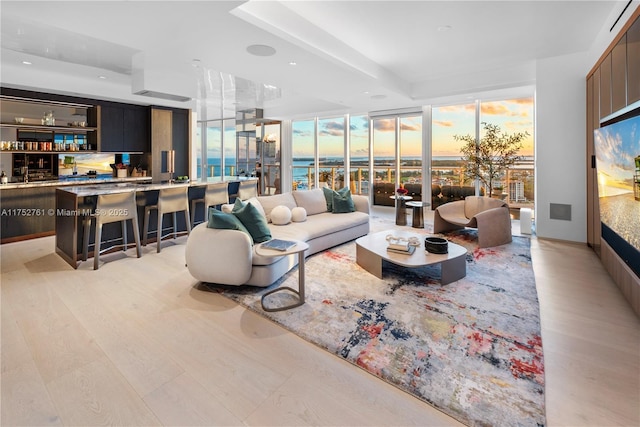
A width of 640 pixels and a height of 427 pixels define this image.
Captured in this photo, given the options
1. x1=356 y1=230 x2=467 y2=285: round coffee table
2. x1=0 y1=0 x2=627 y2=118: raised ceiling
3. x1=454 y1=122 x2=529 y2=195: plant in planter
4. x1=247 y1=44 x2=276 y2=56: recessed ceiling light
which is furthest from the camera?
x1=454 y1=122 x2=529 y2=195: plant in planter

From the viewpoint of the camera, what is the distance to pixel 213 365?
6.87 ft

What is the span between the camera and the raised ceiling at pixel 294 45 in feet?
10.5

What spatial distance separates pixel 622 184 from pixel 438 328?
1801 millimetres

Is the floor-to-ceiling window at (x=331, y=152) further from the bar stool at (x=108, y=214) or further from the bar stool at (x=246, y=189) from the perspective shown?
the bar stool at (x=108, y=214)

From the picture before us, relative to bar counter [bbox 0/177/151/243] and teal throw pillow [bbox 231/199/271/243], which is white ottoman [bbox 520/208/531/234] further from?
bar counter [bbox 0/177/151/243]

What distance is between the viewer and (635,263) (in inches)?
104

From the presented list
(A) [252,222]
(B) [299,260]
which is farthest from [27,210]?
(B) [299,260]

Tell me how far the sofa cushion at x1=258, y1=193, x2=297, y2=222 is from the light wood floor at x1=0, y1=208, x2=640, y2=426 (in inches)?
66.2

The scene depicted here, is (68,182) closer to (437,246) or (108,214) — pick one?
(108,214)

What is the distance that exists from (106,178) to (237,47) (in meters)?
5.15

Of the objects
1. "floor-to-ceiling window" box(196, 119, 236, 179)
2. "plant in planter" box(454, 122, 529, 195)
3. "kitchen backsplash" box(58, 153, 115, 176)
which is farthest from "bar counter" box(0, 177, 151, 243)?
"plant in planter" box(454, 122, 529, 195)

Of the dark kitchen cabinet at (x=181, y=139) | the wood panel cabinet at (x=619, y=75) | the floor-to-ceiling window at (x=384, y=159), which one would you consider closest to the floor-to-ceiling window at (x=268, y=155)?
the dark kitchen cabinet at (x=181, y=139)

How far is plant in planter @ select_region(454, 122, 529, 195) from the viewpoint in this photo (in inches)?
248

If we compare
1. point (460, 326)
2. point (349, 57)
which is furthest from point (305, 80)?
point (460, 326)
